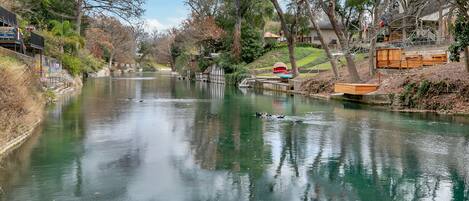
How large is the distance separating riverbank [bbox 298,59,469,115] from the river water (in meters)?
1.96

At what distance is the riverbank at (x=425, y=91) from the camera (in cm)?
2546

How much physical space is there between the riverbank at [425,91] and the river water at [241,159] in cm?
196

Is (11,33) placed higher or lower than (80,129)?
higher

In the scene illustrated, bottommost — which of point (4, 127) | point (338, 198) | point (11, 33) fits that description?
point (338, 198)

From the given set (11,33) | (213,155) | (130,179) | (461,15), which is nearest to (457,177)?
(213,155)

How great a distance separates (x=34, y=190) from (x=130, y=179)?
2061 mm

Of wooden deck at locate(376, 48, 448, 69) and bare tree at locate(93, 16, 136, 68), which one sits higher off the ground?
bare tree at locate(93, 16, 136, 68)

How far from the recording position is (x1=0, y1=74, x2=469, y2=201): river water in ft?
36.5

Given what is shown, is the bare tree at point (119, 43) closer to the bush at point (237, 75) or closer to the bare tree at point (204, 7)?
the bare tree at point (204, 7)

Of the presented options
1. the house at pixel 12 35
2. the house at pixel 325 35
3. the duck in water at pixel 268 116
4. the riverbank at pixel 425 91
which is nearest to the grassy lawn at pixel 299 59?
the house at pixel 325 35

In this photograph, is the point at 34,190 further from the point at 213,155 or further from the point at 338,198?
the point at 338,198

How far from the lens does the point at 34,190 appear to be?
11.2 m

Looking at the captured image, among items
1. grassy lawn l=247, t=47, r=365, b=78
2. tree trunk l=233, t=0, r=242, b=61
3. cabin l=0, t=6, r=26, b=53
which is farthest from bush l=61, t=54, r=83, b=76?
tree trunk l=233, t=0, r=242, b=61

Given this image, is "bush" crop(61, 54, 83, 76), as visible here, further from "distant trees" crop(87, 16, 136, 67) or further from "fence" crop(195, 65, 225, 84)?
"distant trees" crop(87, 16, 136, 67)
